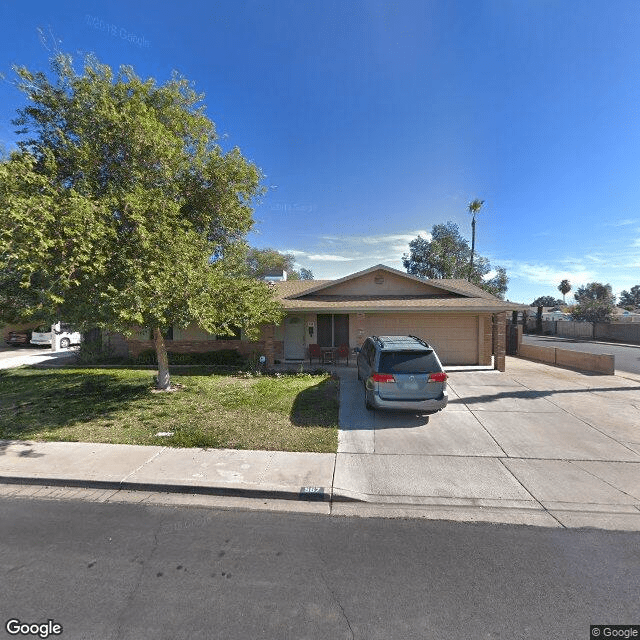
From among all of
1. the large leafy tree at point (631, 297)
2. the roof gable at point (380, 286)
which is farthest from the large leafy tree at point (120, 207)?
the large leafy tree at point (631, 297)

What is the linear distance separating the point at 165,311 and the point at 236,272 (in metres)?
2.85

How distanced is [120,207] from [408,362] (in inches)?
273

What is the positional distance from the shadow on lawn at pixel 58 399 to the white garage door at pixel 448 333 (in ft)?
32.0

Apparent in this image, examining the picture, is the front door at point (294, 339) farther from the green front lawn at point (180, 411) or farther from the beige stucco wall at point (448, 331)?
the green front lawn at point (180, 411)

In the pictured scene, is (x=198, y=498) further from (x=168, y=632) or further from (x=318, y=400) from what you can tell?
(x=318, y=400)

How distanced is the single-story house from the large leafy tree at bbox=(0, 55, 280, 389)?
4.97 meters

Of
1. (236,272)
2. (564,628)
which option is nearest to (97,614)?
(564,628)

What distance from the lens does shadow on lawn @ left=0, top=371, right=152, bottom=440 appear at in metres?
7.10

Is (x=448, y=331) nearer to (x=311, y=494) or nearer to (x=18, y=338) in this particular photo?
(x=311, y=494)

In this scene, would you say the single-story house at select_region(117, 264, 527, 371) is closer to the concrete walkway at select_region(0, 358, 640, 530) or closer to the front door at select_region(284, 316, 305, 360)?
the front door at select_region(284, 316, 305, 360)

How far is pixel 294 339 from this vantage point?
15.0 meters

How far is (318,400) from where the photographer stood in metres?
8.75

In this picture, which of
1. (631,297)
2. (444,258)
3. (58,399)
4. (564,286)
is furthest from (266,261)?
(631,297)

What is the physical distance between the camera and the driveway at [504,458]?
4223 mm
